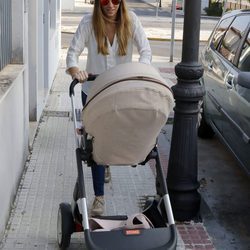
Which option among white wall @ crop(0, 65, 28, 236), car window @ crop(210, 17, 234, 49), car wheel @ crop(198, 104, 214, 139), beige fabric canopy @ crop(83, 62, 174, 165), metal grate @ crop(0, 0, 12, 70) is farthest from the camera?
car wheel @ crop(198, 104, 214, 139)

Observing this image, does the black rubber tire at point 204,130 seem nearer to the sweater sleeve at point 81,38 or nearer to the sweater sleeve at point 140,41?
the sweater sleeve at point 140,41

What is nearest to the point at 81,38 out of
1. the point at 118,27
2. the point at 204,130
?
the point at 118,27

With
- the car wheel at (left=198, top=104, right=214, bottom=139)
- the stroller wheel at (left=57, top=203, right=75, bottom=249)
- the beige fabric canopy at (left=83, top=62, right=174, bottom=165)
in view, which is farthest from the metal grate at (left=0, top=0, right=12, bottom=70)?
the car wheel at (left=198, top=104, right=214, bottom=139)

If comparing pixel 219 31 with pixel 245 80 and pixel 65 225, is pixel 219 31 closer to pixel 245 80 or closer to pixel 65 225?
pixel 245 80

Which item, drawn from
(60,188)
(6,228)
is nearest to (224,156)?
(60,188)

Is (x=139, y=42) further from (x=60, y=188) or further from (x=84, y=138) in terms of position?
(x=60, y=188)

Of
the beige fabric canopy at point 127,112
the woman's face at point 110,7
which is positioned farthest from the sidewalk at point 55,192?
the woman's face at point 110,7

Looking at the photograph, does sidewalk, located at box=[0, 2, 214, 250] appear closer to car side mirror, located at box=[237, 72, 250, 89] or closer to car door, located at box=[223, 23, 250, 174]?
car door, located at box=[223, 23, 250, 174]

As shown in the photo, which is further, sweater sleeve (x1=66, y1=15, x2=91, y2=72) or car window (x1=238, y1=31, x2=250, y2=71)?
car window (x1=238, y1=31, x2=250, y2=71)

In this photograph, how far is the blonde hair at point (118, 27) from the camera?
4.48 m

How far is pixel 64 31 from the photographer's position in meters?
21.5

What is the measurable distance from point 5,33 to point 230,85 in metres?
2.21

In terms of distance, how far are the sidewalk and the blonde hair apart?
1.42 metres

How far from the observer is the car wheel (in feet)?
24.6
